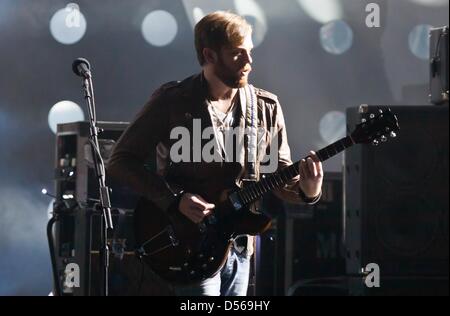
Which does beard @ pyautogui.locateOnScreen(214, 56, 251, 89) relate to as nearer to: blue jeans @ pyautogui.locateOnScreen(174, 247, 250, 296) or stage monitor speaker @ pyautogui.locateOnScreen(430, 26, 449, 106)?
blue jeans @ pyautogui.locateOnScreen(174, 247, 250, 296)

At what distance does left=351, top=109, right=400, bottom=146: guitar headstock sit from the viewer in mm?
4262

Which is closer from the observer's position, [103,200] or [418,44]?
[103,200]

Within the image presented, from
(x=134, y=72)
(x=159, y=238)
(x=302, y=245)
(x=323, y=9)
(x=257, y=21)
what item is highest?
(x=323, y=9)

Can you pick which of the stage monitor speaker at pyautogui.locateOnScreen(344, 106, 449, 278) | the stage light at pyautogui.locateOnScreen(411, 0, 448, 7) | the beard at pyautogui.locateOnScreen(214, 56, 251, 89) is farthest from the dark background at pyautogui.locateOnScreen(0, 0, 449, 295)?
the beard at pyautogui.locateOnScreen(214, 56, 251, 89)

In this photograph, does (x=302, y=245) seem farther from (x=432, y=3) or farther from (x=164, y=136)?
(x=432, y=3)

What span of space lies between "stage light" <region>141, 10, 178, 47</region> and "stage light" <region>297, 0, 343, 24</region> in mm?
1183

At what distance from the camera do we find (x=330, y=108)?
9.18 metres

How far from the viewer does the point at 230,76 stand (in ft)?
13.6

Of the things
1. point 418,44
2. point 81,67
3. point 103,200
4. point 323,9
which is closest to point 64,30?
point 323,9

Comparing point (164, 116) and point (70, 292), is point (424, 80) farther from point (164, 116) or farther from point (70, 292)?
point (164, 116)

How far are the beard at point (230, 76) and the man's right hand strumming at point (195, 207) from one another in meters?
0.49

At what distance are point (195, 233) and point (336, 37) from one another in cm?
515

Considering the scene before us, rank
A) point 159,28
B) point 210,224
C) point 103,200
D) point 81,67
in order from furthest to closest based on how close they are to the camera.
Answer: point 159,28 < point 81,67 < point 103,200 < point 210,224
